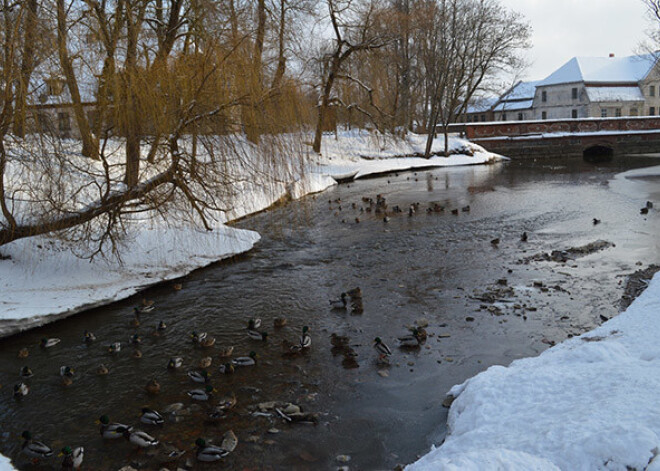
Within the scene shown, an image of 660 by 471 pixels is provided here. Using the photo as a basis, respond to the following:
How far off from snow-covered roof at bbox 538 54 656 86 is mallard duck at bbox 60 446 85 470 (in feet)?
257

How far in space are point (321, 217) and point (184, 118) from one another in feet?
31.7

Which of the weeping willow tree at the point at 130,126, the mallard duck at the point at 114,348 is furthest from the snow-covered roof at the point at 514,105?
the mallard duck at the point at 114,348

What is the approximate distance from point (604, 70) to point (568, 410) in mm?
79673

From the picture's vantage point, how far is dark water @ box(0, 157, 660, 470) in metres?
6.26

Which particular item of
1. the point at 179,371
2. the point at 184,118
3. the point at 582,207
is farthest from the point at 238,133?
the point at 582,207

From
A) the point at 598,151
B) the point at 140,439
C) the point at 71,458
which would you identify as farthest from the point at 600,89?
the point at 71,458

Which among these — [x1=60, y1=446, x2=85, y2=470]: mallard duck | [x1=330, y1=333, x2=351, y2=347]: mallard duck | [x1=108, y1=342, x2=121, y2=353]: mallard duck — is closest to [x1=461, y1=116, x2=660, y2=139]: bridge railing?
[x1=330, y1=333, x2=351, y2=347]: mallard duck

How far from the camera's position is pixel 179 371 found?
7984 millimetres

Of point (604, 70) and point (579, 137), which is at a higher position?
point (604, 70)

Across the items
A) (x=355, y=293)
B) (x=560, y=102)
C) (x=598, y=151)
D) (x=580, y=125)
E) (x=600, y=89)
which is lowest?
(x=355, y=293)

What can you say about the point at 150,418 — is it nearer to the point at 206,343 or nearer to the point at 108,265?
the point at 206,343

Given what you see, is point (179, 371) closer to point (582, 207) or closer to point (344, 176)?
point (582, 207)

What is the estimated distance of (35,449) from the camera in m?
6.00

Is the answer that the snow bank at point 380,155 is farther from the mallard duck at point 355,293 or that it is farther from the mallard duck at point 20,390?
the mallard duck at point 20,390
